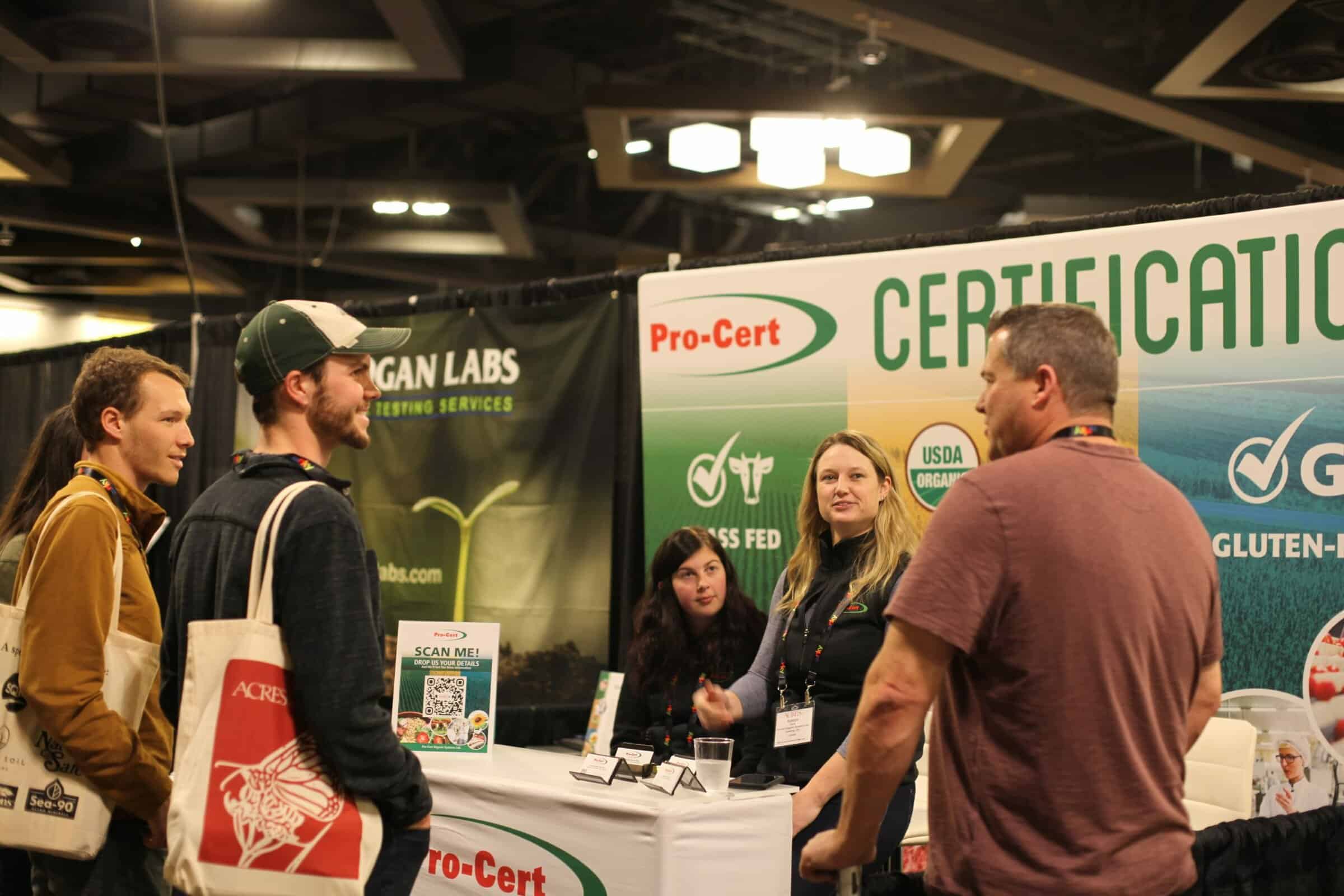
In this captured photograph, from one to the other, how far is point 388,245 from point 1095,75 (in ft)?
16.3

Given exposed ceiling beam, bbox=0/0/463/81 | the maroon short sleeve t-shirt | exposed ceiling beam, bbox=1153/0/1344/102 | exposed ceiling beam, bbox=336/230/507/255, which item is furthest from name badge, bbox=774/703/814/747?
→ exposed ceiling beam, bbox=336/230/507/255

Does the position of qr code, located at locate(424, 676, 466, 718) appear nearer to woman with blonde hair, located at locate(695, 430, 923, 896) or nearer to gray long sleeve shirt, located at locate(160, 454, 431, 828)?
woman with blonde hair, located at locate(695, 430, 923, 896)

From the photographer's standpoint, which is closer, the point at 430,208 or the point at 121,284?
the point at 430,208

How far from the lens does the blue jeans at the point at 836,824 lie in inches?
104

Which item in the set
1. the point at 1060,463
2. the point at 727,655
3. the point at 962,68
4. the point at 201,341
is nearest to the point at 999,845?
the point at 1060,463

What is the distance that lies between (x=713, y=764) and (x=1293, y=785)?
159cm

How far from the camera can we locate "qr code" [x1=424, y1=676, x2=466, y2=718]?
129 inches

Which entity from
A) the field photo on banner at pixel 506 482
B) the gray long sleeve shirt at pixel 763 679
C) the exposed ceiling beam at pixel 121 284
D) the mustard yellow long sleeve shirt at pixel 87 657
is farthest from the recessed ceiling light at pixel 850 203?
the mustard yellow long sleeve shirt at pixel 87 657

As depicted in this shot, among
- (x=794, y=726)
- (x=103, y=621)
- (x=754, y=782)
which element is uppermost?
(x=103, y=621)

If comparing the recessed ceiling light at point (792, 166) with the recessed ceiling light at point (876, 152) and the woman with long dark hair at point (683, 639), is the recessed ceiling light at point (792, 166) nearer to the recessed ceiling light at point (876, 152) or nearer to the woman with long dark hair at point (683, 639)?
the recessed ceiling light at point (876, 152)

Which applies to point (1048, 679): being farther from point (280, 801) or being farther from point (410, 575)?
point (410, 575)

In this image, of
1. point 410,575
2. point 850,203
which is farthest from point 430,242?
point 410,575

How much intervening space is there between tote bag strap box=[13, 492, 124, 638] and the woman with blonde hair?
124 centimetres

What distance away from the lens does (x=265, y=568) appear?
1.74m
